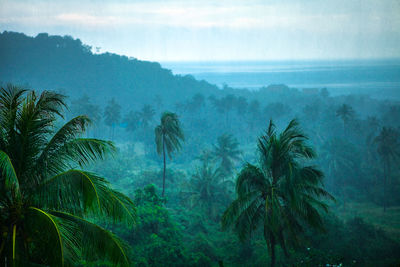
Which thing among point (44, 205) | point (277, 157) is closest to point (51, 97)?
point (44, 205)

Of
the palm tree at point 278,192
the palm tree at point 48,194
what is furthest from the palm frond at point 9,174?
the palm tree at point 278,192

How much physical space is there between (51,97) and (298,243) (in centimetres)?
929

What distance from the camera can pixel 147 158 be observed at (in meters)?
64.3

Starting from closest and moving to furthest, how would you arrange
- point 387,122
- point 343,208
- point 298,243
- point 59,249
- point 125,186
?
point 59,249, point 298,243, point 343,208, point 125,186, point 387,122

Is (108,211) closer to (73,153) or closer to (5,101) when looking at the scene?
(73,153)

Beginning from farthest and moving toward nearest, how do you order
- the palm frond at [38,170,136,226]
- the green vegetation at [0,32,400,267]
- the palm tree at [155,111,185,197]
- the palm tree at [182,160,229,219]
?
the palm tree at [155,111,185,197]
the palm tree at [182,160,229,219]
the green vegetation at [0,32,400,267]
the palm frond at [38,170,136,226]

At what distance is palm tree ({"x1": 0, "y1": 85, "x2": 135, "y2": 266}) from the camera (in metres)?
5.68

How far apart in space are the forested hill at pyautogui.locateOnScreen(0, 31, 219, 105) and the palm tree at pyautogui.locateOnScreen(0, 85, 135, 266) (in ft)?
338

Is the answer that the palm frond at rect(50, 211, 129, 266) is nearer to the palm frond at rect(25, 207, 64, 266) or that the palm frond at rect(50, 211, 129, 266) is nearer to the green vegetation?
the green vegetation

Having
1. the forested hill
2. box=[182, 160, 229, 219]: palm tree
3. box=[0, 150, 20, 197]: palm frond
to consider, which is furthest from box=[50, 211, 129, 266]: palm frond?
the forested hill

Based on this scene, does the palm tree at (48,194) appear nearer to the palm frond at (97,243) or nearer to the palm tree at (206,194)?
the palm frond at (97,243)

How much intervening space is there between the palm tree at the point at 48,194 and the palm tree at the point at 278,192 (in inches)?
224

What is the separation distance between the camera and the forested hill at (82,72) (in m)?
109

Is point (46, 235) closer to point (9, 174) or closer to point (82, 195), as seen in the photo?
point (82, 195)
